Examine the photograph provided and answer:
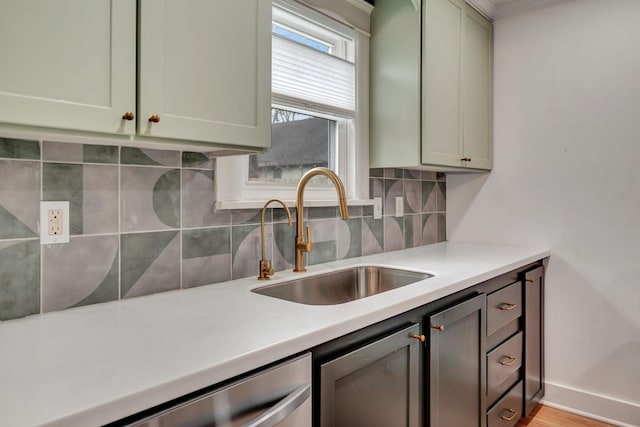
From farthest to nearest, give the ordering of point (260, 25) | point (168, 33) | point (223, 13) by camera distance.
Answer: point (260, 25), point (223, 13), point (168, 33)

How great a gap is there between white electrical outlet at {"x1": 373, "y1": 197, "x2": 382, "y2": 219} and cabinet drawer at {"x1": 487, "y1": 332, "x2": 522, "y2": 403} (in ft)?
2.88

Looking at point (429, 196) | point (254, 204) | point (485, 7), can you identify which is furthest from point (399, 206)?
point (485, 7)

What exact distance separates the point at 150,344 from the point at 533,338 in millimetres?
2121

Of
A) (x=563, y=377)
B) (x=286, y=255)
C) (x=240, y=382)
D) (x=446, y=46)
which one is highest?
(x=446, y=46)

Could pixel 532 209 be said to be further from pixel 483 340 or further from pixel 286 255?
pixel 286 255

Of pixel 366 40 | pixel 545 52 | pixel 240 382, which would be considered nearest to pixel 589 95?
pixel 545 52

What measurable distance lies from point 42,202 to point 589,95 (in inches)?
102

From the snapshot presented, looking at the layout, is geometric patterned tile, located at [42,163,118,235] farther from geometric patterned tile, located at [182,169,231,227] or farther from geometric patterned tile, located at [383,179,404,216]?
geometric patterned tile, located at [383,179,404,216]

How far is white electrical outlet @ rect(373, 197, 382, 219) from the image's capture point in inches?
91.6

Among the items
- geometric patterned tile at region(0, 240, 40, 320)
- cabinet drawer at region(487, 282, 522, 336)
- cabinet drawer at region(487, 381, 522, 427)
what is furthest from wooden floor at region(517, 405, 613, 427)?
geometric patterned tile at region(0, 240, 40, 320)

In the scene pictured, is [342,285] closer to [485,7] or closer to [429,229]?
[429,229]

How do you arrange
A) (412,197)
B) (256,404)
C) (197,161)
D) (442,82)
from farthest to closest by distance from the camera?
(412,197) → (442,82) → (197,161) → (256,404)

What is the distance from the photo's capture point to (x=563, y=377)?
2438 millimetres

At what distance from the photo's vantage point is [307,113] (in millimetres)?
2033
